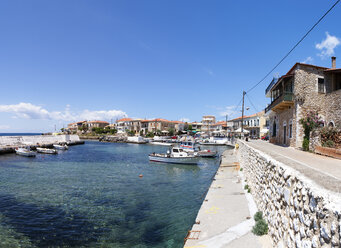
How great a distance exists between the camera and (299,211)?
15.0 ft

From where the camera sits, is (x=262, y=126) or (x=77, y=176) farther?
(x=262, y=126)

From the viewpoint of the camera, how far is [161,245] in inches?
360

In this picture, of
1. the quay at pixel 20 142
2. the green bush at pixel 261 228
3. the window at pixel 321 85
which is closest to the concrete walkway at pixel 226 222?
the green bush at pixel 261 228

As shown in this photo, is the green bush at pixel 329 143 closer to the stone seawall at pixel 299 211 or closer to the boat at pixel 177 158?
the stone seawall at pixel 299 211

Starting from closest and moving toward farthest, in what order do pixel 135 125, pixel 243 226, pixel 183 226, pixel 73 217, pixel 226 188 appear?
1. pixel 243 226
2. pixel 183 226
3. pixel 73 217
4. pixel 226 188
5. pixel 135 125

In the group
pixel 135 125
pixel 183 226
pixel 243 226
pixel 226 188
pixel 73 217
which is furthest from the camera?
pixel 135 125

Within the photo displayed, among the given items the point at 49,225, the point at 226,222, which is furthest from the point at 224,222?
the point at 49,225

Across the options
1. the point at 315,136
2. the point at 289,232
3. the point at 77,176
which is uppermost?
the point at 315,136

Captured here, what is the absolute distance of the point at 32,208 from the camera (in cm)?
1340

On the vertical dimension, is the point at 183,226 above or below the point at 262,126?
below

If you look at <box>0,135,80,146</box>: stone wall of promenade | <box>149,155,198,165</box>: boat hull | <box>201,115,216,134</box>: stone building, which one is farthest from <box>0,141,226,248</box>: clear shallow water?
<box>201,115,216,134</box>: stone building

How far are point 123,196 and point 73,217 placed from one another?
14.8 ft

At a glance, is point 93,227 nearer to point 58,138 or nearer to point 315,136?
point 315,136

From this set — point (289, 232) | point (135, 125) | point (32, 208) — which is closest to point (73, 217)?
point (32, 208)
